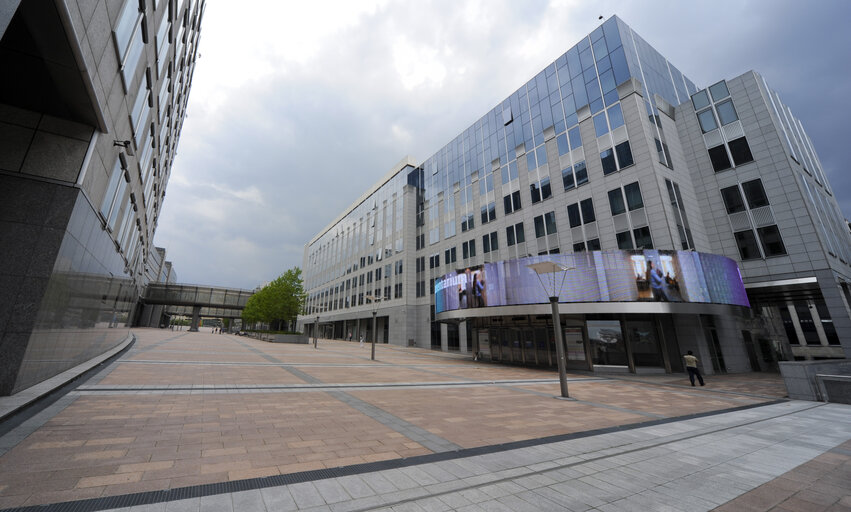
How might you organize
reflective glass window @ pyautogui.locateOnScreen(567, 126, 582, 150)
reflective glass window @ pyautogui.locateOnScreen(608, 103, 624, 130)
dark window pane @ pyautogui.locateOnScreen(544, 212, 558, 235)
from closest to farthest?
reflective glass window @ pyautogui.locateOnScreen(608, 103, 624, 130) → reflective glass window @ pyautogui.locateOnScreen(567, 126, 582, 150) → dark window pane @ pyautogui.locateOnScreen(544, 212, 558, 235)

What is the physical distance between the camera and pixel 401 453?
5301 millimetres

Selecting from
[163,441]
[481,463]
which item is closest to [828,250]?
[481,463]

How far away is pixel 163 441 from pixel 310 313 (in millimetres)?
78851

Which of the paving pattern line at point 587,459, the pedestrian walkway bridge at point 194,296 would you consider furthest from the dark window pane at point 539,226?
the pedestrian walkway bridge at point 194,296

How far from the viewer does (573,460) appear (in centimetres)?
527

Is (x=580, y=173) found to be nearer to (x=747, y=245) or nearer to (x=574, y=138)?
(x=574, y=138)

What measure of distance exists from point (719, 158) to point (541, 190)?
519 inches

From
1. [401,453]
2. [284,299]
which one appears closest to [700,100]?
[401,453]

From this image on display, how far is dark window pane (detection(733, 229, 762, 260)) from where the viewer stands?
74.8ft

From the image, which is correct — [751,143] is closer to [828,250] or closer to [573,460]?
[828,250]

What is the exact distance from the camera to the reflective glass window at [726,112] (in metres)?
25.3

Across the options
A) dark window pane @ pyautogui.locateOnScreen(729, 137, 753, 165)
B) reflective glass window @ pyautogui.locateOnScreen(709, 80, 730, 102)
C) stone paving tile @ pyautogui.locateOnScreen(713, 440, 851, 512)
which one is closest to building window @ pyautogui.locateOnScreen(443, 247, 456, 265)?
dark window pane @ pyautogui.locateOnScreen(729, 137, 753, 165)

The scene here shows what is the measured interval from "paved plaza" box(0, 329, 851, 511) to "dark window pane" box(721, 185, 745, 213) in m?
18.9

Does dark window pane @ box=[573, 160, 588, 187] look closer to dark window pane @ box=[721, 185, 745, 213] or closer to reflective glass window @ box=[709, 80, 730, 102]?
dark window pane @ box=[721, 185, 745, 213]
